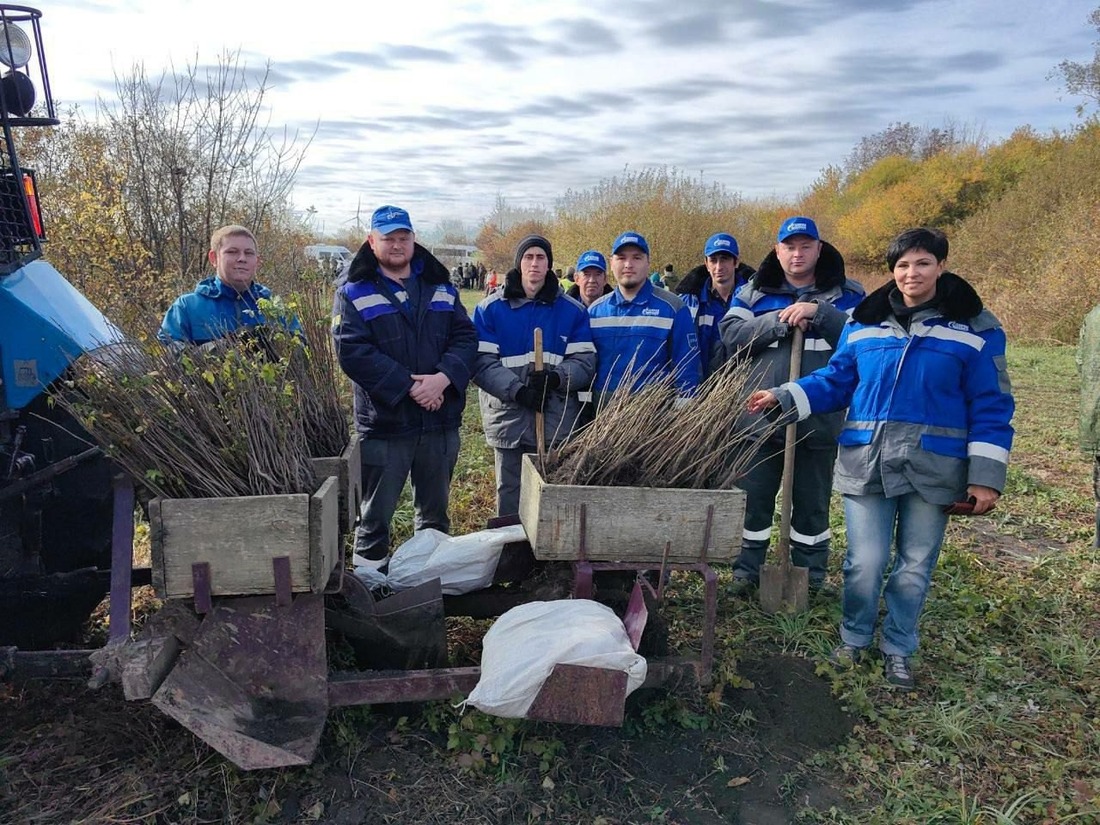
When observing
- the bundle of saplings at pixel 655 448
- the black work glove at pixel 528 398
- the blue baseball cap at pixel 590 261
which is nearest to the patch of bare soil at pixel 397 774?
the bundle of saplings at pixel 655 448

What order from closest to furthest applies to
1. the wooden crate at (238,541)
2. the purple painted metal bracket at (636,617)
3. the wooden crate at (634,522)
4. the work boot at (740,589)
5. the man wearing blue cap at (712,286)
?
the wooden crate at (238,541) → the purple painted metal bracket at (636,617) → the wooden crate at (634,522) → the work boot at (740,589) → the man wearing blue cap at (712,286)

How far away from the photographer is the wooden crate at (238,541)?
2.39 m

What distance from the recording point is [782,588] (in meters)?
3.92

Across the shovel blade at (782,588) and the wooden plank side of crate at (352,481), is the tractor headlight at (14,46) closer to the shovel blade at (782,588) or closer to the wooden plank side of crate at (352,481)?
the wooden plank side of crate at (352,481)

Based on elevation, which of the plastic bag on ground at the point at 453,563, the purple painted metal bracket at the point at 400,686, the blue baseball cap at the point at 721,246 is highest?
the blue baseball cap at the point at 721,246

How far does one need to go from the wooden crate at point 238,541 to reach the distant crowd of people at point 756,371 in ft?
2.90

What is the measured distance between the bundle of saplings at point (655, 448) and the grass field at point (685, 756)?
866 mm

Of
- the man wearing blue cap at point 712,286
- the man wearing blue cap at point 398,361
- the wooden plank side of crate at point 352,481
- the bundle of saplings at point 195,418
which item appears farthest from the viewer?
the man wearing blue cap at point 712,286

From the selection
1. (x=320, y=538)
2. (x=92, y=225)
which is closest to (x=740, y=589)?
(x=320, y=538)

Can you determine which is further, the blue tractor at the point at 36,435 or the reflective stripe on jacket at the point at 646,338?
the reflective stripe on jacket at the point at 646,338

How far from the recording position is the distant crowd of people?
312 centimetres

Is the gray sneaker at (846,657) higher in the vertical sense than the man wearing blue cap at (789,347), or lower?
lower

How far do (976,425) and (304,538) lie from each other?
8.75ft

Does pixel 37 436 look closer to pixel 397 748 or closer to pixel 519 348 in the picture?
pixel 397 748
